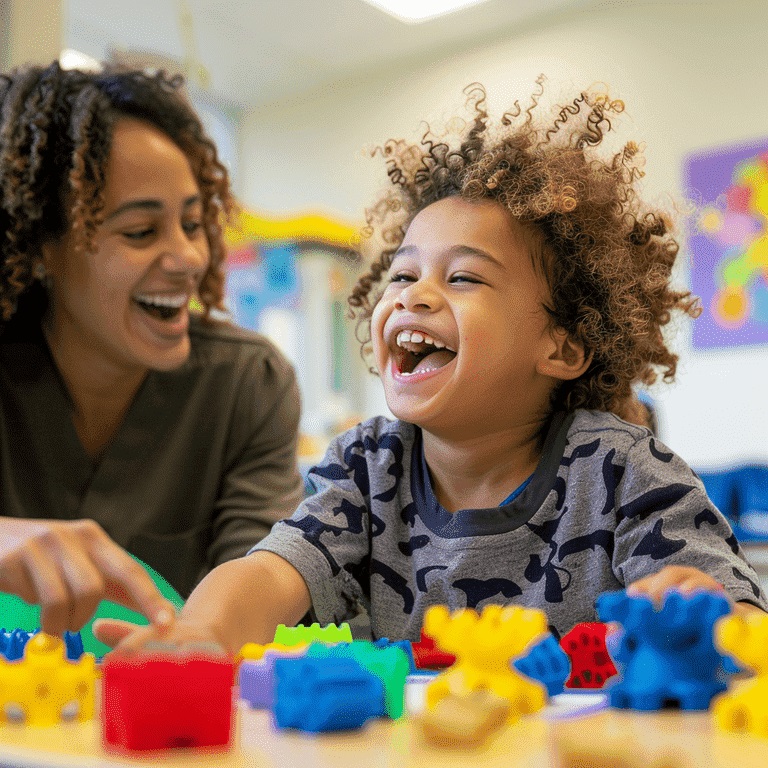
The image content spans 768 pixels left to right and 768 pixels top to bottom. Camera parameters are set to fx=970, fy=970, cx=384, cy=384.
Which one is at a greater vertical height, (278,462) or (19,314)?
(19,314)

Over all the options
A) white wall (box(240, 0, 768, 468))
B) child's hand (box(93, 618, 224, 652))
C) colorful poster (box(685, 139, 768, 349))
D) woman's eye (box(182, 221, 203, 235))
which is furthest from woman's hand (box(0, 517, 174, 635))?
colorful poster (box(685, 139, 768, 349))

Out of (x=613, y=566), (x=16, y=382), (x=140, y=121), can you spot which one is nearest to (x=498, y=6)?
(x=140, y=121)

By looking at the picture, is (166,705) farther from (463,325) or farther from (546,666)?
(463,325)

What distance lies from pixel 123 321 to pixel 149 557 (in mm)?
332

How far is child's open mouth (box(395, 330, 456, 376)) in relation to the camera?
0.94m

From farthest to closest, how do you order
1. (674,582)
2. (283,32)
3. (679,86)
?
(283,32)
(679,86)
(674,582)

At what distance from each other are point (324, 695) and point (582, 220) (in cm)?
72

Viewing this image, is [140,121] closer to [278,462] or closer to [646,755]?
[278,462]

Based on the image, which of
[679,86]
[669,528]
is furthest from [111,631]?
[679,86]

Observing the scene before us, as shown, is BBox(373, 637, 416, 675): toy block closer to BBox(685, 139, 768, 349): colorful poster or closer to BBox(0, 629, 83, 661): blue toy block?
BBox(0, 629, 83, 661): blue toy block

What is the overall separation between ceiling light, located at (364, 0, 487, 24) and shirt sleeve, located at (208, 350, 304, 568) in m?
2.29

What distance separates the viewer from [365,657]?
45 cm

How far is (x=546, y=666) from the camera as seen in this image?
1.62 feet

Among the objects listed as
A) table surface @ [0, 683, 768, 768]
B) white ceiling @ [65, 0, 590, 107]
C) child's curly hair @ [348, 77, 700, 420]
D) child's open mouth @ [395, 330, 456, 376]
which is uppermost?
white ceiling @ [65, 0, 590, 107]
